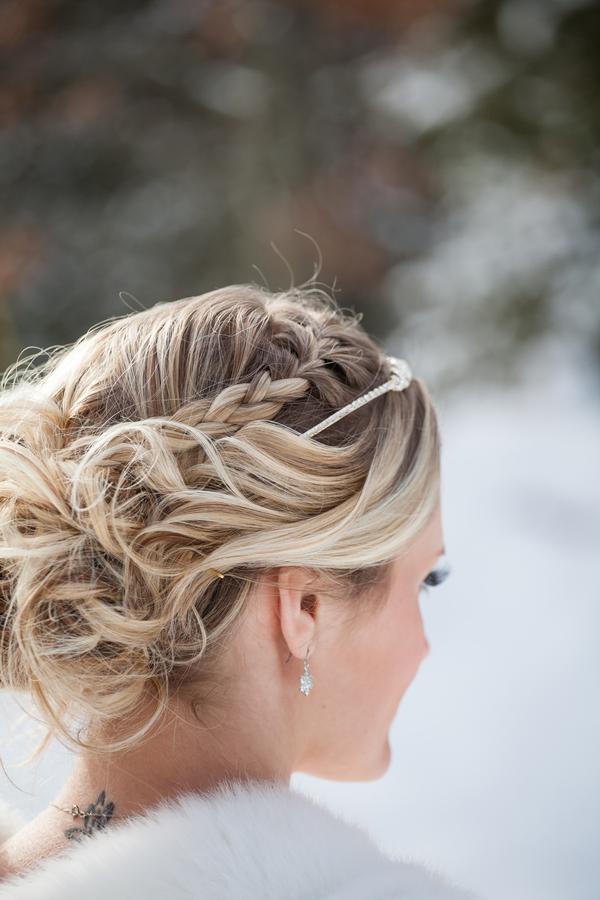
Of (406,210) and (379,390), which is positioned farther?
(406,210)

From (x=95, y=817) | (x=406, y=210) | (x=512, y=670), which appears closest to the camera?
(x=95, y=817)

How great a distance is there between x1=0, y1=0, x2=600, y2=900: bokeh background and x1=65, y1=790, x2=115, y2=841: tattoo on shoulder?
1.85m

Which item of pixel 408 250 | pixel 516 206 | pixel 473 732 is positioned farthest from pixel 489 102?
pixel 473 732

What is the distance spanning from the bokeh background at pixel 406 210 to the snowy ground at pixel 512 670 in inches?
0.4

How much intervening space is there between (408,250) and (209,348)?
2543 millimetres

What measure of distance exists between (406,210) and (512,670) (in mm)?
1692

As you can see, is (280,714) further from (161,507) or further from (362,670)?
(161,507)

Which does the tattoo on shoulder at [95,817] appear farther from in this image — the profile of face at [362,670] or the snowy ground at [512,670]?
the snowy ground at [512,670]

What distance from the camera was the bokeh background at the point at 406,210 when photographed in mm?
2791

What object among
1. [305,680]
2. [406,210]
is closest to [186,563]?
[305,680]

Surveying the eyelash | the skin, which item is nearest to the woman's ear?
the skin

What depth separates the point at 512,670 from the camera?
283 centimetres

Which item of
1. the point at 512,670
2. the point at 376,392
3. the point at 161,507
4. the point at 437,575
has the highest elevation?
the point at 376,392

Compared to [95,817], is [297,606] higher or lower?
higher
